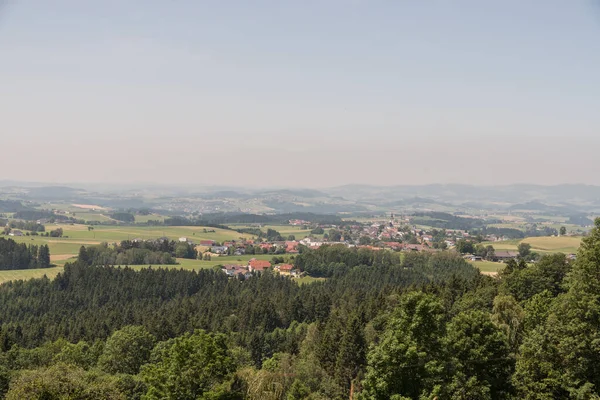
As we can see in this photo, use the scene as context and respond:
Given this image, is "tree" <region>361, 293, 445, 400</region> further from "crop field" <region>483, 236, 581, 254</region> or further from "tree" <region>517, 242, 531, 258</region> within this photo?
"crop field" <region>483, 236, 581, 254</region>

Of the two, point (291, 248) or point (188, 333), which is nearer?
point (188, 333)

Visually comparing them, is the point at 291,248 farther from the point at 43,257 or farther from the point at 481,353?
the point at 481,353

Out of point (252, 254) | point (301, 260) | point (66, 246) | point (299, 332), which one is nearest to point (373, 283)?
point (301, 260)

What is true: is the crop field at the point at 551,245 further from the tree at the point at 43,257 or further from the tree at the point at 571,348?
the tree at the point at 43,257

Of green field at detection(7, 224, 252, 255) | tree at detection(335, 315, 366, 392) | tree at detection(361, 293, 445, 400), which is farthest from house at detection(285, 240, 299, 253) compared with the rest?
tree at detection(361, 293, 445, 400)

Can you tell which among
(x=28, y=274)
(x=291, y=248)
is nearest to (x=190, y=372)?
(x=28, y=274)
